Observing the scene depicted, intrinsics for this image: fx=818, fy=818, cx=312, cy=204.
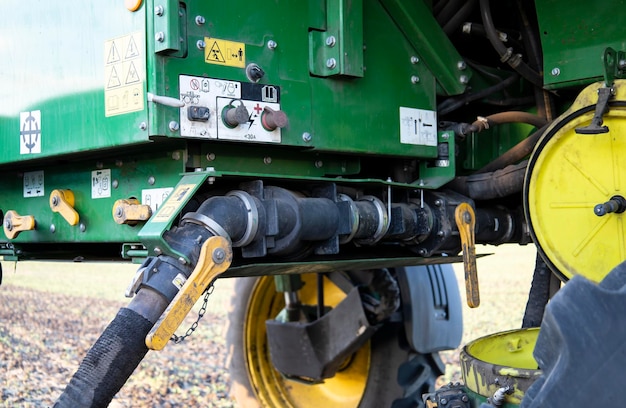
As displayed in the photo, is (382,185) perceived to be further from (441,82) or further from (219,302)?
(219,302)

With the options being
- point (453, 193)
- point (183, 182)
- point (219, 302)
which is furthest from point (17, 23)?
point (219, 302)

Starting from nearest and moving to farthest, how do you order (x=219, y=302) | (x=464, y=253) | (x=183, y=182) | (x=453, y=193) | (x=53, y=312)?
(x=183, y=182) → (x=464, y=253) → (x=453, y=193) → (x=53, y=312) → (x=219, y=302)

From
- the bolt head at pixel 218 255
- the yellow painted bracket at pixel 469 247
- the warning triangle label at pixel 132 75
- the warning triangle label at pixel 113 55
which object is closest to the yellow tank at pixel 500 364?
the yellow painted bracket at pixel 469 247

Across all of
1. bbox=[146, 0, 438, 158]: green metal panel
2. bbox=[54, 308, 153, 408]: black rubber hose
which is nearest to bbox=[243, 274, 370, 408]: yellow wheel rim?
bbox=[146, 0, 438, 158]: green metal panel

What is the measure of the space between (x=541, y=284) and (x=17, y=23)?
6.49 feet

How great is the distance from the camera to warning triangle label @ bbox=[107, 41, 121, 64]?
7.69 ft

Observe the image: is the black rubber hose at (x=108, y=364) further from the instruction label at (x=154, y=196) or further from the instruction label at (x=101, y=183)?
the instruction label at (x=101, y=183)

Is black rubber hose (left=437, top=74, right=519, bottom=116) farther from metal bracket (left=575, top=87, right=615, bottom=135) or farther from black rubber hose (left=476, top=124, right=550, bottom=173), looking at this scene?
metal bracket (left=575, top=87, right=615, bottom=135)

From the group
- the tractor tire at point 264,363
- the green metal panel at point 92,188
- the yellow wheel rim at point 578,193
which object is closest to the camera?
the yellow wheel rim at point 578,193

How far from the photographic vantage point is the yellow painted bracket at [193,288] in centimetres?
192

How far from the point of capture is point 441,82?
297 centimetres

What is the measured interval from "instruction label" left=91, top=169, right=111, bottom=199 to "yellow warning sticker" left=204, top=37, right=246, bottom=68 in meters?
0.60

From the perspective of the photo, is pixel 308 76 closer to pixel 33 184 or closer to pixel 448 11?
pixel 448 11

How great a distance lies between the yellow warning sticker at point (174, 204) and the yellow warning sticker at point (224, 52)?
381mm
